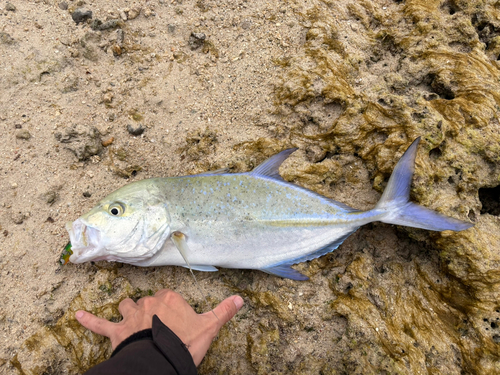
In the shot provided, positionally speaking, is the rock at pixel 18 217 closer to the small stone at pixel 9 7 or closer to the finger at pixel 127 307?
the finger at pixel 127 307

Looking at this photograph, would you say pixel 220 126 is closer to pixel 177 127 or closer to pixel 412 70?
pixel 177 127

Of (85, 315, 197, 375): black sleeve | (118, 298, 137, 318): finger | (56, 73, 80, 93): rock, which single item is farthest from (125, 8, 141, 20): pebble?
(85, 315, 197, 375): black sleeve

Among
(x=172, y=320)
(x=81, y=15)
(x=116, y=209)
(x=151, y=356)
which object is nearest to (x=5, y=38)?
(x=81, y=15)

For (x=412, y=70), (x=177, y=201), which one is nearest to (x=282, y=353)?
(x=177, y=201)

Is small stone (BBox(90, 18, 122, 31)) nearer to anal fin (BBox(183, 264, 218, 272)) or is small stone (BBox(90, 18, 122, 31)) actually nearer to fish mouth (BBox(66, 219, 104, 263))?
fish mouth (BBox(66, 219, 104, 263))

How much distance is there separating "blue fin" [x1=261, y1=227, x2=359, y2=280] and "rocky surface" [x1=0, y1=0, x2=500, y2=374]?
0.34 feet

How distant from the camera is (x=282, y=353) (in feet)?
6.68

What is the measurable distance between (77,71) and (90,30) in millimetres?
423

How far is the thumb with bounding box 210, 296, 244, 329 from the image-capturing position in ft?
6.57

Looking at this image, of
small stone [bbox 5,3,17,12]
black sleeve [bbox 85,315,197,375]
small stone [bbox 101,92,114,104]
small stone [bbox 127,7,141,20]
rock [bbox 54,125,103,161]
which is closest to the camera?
black sleeve [bbox 85,315,197,375]

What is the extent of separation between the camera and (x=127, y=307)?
79.6 inches

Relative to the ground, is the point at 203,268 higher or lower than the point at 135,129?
lower

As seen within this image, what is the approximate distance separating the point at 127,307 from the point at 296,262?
1228 mm

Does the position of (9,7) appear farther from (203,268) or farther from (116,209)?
(203,268)
